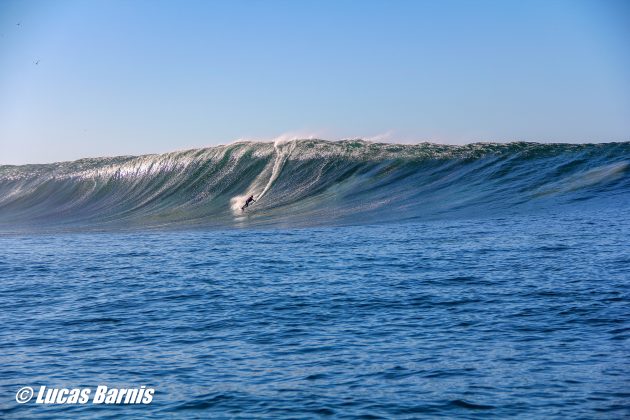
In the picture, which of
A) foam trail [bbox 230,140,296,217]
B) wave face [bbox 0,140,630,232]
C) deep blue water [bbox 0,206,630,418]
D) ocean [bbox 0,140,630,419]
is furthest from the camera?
foam trail [bbox 230,140,296,217]

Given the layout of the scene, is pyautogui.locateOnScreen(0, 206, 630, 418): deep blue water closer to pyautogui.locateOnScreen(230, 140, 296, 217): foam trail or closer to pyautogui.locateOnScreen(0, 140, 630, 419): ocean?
pyautogui.locateOnScreen(0, 140, 630, 419): ocean

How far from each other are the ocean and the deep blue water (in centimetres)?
3

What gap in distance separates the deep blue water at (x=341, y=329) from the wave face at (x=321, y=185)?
310 inches

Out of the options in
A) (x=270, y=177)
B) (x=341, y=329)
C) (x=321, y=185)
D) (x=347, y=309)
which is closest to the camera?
(x=341, y=329)

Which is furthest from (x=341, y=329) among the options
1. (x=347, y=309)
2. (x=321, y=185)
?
(x=321, y=185)

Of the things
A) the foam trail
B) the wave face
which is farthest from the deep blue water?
the foam trail

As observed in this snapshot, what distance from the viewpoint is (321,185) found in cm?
3117

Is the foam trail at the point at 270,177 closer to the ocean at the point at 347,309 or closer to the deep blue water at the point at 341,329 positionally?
the ocean at the point at 347,309

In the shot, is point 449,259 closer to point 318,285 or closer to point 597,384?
point 318,285

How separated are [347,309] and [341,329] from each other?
1065 mm

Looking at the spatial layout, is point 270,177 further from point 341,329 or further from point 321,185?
point 341,329

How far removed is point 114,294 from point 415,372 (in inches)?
234

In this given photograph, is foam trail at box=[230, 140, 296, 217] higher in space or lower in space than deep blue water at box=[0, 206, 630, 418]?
higher

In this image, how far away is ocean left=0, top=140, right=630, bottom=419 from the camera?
22.8 feet
